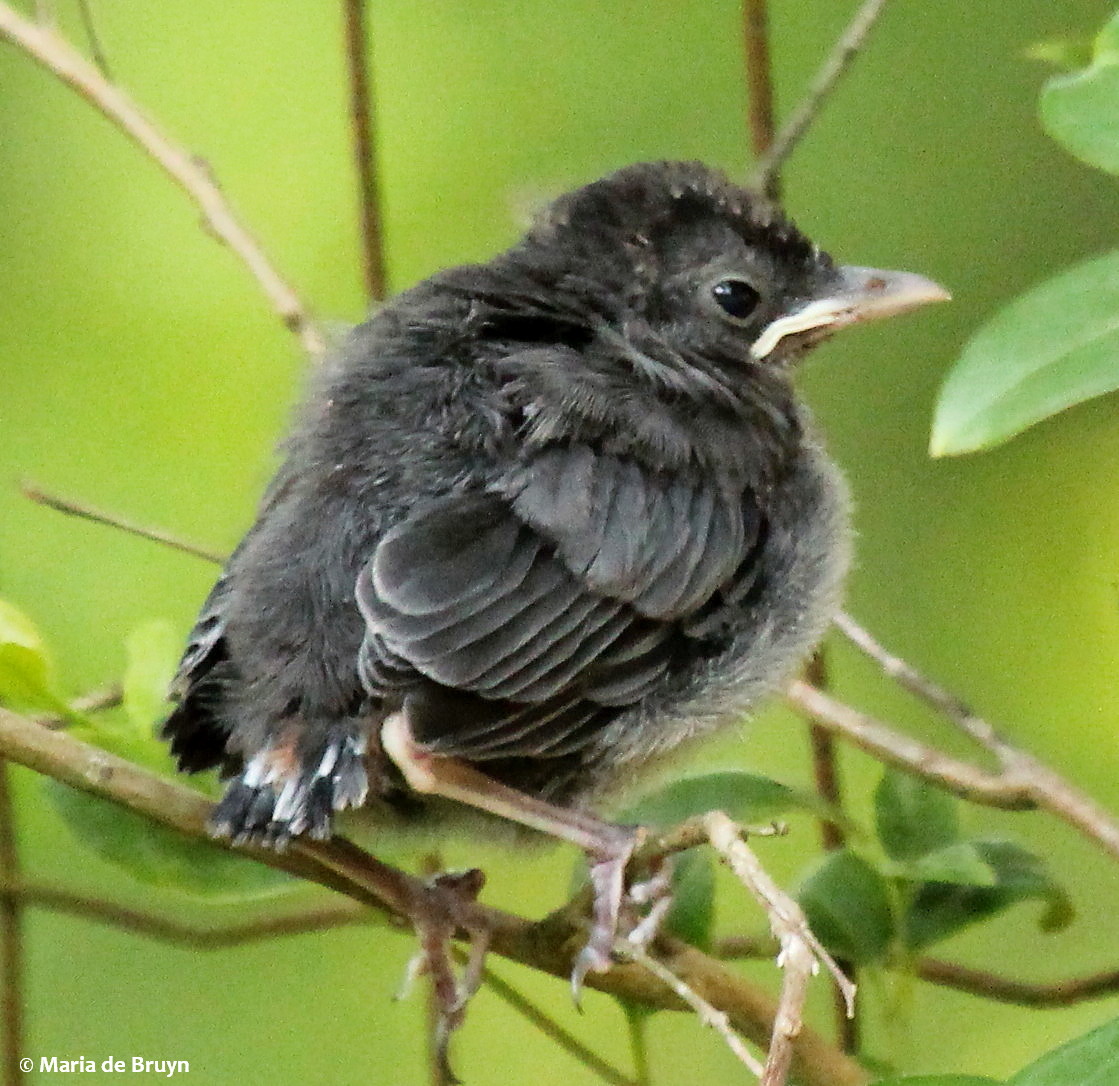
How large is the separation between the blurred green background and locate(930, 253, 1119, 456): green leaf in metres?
1.06

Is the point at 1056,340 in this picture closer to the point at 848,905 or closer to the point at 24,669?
the point at 848,905

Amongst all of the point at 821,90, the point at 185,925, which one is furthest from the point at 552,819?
the point at 185,925

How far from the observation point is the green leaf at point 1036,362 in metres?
0.87

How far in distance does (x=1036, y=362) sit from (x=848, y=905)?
56 cm

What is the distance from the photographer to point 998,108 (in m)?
2.03

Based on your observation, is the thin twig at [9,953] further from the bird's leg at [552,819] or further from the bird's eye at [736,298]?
the bird's eye at [736,298]

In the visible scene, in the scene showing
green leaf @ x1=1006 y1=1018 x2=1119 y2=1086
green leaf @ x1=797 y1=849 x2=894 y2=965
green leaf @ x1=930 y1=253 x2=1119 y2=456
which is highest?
green leaf @ x1=930 y1=253 x2=1119 y2=456

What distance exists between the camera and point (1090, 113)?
37.7 inches

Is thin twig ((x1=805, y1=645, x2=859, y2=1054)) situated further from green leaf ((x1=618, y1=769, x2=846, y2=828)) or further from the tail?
the tail

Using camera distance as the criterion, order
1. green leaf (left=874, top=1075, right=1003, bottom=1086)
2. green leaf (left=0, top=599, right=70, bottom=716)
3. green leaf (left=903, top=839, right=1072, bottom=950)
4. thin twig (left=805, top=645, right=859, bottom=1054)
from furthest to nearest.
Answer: thin twig (left=805, top=645, right=859, bottom=1054) < green leaf (left=903, top=839, right=1072, bottom=950) < green leaf (left=0, top=599, right=70, bottom=716) < green leaf (left=874, top=1075, right=1003, bottom=1086)

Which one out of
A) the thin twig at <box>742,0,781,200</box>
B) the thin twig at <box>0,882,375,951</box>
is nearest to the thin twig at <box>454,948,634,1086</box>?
the thin twig at <box>0,882,375,951</box>

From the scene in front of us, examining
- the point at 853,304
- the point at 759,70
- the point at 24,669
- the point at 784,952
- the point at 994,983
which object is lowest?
the point at 994,983

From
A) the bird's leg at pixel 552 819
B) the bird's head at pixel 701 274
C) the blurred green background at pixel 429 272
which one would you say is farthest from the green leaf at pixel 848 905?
the blurred green background at pixel 429 272

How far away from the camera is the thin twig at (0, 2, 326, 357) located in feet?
4.92
